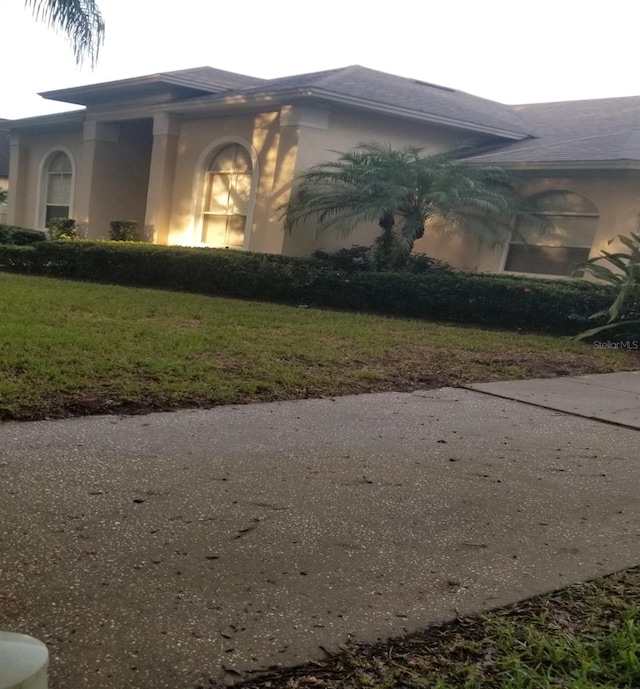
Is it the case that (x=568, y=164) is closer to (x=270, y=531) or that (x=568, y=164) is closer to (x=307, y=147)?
(x=307, y=147)

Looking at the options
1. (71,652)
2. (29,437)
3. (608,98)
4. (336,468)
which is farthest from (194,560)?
(608,98)

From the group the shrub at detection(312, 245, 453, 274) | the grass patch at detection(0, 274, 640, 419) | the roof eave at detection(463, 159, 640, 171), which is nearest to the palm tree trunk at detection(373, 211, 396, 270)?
the shrub at detection(312, 245, 453, 274)

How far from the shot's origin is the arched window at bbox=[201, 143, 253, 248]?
16703mm

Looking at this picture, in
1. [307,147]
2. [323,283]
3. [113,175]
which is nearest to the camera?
[323,283]

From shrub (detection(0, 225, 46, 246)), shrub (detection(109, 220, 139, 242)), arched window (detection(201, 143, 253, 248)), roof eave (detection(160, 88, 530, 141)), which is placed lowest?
shrub (detection(0, 225, 46, 246))

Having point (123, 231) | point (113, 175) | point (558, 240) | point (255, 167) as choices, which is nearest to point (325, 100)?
point (255, 167)

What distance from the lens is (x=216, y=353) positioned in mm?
7332

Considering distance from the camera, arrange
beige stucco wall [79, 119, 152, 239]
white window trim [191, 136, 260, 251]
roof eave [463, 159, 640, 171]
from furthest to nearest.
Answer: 1. beige stucco wall [79, 119, 152, 239]
2. white window trim [191, 136, 260, 251]
3. roof eave [463, 159, 640, 171]

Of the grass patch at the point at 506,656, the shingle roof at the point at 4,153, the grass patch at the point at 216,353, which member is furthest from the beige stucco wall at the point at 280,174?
the shingle roof at the point at 4,153

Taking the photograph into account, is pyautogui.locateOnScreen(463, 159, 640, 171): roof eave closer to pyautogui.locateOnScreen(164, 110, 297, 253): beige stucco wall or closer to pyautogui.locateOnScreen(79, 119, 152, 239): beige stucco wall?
pyautogui.locateOnScreen(164, 110, 297, 253): beige stucco wall

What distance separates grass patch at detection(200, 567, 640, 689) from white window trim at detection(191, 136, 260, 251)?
45.1 ft

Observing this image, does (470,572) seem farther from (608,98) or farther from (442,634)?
(608,98)

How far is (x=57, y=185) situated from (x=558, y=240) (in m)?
16.5

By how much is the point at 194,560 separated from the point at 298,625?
62 centimetres
